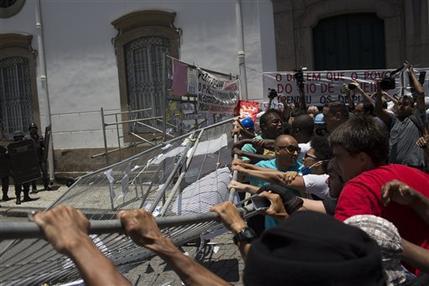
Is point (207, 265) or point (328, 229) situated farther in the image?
point (207, 265)

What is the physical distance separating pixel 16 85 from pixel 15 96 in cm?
35

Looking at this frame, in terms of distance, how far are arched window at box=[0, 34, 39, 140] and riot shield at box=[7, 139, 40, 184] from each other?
2731mm

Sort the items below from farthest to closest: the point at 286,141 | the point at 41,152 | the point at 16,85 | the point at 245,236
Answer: the point at 16,85, the point at 41,152, the point at 286,141, the point at 245,236

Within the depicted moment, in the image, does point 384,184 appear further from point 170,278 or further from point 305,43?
point 305,43

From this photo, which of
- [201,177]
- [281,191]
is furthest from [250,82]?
[281,191]

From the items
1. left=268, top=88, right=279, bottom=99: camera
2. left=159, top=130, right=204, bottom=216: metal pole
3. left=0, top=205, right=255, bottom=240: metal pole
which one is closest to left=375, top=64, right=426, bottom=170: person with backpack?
left=159, top=130, right=204, bottom=216: metal pole

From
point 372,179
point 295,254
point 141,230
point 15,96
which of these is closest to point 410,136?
point 372,179

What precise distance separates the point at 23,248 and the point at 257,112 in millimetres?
7667

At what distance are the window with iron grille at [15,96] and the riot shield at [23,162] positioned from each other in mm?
3113

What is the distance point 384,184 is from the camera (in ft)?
7.14

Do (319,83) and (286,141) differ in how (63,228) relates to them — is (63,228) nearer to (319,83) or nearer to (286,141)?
(286,141)

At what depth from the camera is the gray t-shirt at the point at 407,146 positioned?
646 centimetres

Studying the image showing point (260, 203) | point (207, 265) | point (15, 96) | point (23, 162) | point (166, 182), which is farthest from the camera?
point (15, 96)

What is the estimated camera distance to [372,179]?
223 cm
